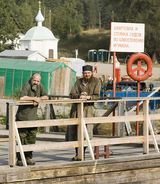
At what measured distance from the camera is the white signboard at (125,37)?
10.6m

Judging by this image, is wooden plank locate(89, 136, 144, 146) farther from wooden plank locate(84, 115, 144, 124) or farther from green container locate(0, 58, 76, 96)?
green container locate(0, 58, 76, 96)

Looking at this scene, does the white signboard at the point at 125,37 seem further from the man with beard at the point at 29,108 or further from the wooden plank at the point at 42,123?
the wooden plank at the point at 42,123

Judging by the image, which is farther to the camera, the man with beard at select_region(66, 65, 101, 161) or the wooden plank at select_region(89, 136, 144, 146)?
the man with beard at select_region(66, 65, 101, 161)

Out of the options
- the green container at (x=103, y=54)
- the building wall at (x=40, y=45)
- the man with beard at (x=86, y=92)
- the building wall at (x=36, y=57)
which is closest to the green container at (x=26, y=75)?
the building wall at (x=36, y=57)

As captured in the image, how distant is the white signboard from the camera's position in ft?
34.9

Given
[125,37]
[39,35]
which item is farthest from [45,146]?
[39,35]

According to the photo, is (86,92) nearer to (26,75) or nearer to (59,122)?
(59,122)

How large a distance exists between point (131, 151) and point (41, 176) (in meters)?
2.99

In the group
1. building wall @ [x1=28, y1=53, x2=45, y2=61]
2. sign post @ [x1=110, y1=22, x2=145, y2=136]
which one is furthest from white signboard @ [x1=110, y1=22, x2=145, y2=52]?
building wall @ [x1=28, y1=53, x2=45, y2=61]

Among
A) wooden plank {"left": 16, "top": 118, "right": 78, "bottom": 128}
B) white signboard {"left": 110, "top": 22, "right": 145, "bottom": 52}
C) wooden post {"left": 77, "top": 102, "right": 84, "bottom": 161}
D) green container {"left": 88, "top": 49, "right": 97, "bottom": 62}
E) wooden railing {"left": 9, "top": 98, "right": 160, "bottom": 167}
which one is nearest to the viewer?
wooden railing {"left": 9, "top": 98, "right": 160, "bottom": 167}

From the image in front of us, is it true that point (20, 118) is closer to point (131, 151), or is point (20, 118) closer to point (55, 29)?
point (131, 151)

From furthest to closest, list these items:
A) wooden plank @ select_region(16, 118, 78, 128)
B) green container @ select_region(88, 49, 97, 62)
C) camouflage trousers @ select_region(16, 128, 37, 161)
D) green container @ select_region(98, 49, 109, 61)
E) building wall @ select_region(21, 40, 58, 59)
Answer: green container @ select_region(98, 49, 109, 61)
green container @ select_region(88, 49, 97, 62)
building wall @ select_region(21, 40, 58, 59)
camouflage trousers @ select_region(16, 128, 37, 161)
wooden plank @ select_region(16, 118, 78, 128)

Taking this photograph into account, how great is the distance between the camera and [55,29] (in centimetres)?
9612

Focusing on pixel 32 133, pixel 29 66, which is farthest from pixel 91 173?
pixel 29 66
